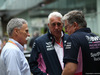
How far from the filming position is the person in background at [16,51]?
2680 mm

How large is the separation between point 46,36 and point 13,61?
1118 mm

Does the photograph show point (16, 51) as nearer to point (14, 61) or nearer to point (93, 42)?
point (14, 61)

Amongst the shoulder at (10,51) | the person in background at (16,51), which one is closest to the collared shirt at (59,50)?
the person in background at (16,51)

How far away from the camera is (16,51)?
278 cm

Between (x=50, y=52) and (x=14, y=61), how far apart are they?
92 cm

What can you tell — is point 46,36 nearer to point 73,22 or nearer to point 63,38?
point 63,38

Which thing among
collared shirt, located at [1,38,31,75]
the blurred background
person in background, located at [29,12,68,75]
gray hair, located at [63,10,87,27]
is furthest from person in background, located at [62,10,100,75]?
the blurred background

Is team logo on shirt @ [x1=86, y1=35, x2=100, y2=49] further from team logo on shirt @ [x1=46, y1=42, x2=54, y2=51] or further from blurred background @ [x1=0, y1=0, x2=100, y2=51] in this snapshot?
blurred background @ [x1=0, y1=0, x2=100, y2=51]

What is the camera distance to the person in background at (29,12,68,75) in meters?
3.43

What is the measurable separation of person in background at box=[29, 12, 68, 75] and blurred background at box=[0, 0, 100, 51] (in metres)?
12.3

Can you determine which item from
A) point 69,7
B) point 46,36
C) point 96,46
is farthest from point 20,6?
point 96,46

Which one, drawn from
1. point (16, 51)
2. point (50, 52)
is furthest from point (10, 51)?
point (50, 52)

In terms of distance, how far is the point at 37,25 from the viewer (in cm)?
2234

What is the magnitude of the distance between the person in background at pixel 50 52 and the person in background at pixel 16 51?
429mm
